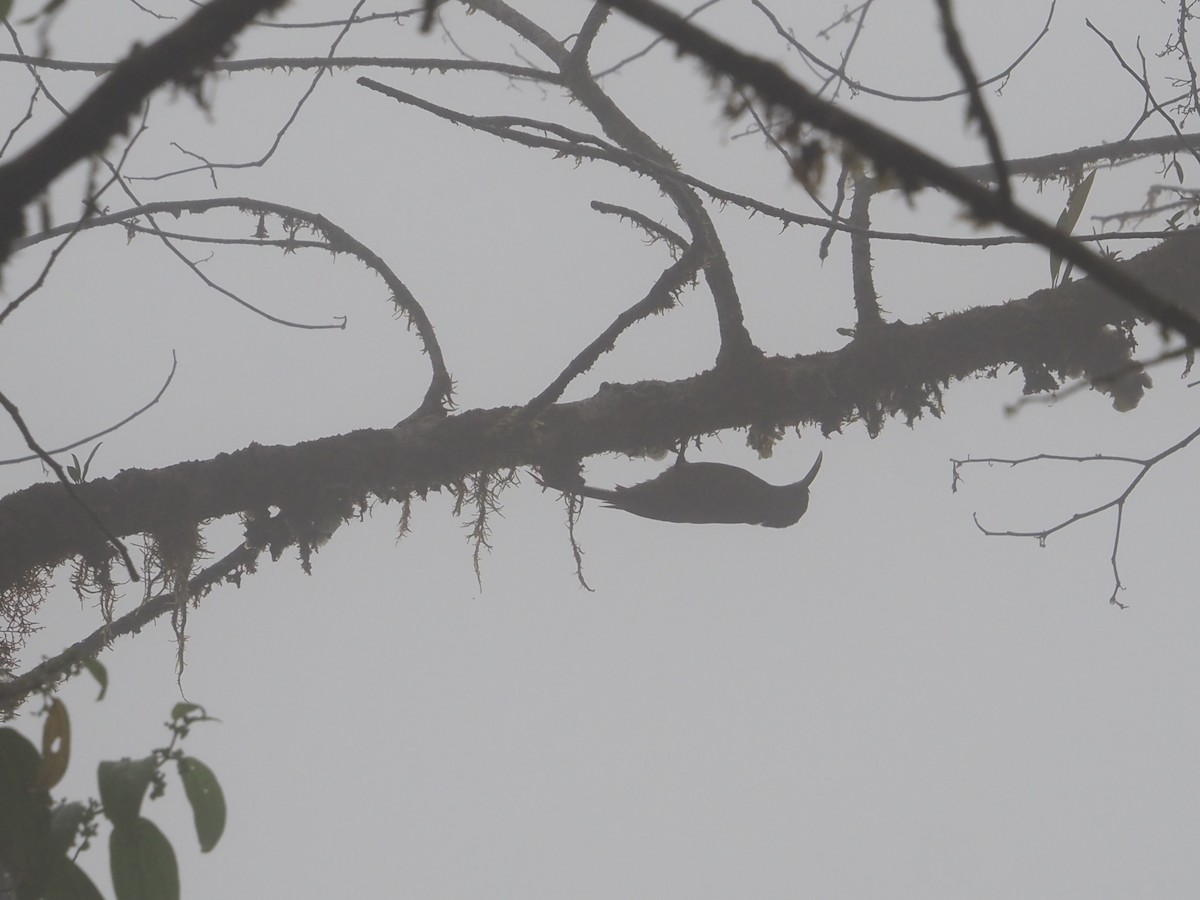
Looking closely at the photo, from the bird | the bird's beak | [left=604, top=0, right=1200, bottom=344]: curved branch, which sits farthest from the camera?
the bird's beak

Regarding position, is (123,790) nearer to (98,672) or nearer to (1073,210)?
(98,672)

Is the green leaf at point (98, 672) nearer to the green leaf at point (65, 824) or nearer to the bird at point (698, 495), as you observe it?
the green leaf at point (65, 824)

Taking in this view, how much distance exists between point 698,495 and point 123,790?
7.26ft

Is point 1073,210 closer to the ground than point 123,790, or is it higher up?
higher up

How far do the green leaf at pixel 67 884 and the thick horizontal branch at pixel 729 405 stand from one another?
1.43 meters

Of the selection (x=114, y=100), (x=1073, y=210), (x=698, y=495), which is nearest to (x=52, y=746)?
(x=114, y=100)

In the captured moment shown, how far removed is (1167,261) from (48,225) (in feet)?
9.00

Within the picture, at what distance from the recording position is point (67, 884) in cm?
104

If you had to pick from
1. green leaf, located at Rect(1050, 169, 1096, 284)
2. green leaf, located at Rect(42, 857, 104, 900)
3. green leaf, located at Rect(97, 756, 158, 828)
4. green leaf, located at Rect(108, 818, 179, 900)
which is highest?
green leaf, located at Rect(1050, 169, 1096, 284)

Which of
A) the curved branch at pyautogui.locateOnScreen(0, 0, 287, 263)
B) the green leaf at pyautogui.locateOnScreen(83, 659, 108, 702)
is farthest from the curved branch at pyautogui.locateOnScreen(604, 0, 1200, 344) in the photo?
the green leaf at pyautogui.locateOnScreen(83, 659, 108, 702)

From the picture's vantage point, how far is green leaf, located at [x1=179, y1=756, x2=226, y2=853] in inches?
42.9

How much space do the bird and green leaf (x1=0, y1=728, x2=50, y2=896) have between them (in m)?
1.97

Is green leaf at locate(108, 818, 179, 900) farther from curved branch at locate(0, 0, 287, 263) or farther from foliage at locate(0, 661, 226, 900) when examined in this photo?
curved branch at locate(0, 0, 287, 263)

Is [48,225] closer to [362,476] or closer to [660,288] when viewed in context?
[660,288]
